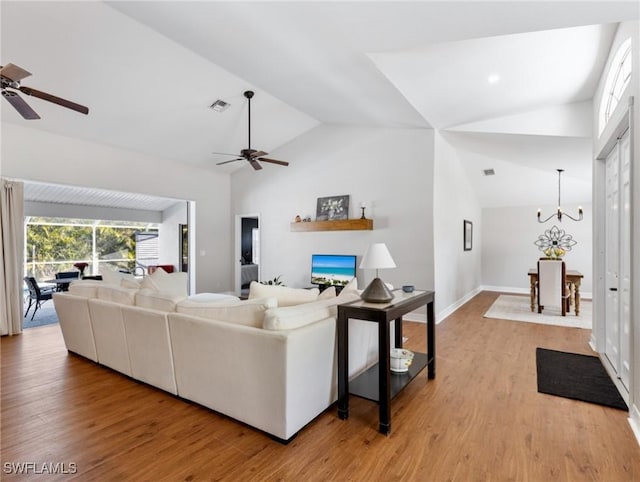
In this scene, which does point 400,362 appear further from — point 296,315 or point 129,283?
point 129,283

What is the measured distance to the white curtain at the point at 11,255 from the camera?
4.68 m

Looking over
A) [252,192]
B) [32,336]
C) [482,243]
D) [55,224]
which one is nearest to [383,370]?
[32,336]

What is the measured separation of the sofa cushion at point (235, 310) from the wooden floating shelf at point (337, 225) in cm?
366

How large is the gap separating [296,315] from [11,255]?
16.0 feet

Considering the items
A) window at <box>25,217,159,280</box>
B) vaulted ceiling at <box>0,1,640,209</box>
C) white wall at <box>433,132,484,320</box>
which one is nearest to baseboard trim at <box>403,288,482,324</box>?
white wall at <box>433,132,484,320</box>

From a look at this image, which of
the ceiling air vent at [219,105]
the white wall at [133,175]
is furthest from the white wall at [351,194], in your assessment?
the ceiling air vent at [219,105]

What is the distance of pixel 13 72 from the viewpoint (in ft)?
Result: 8.13

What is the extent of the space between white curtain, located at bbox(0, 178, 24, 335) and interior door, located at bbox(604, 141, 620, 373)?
7.11m

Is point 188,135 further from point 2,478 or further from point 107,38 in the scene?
point 2,478

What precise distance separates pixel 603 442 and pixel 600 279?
6.84 ft

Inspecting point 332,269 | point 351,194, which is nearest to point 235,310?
point 332,269

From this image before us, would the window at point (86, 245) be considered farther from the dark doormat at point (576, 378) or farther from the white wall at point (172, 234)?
the dark doormat at point (576, 378)

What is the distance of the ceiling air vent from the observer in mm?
5239

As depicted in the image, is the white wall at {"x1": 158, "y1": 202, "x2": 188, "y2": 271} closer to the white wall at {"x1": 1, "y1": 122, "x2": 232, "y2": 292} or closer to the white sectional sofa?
the white wall at {"x1": 1, "y1": 122, "x2": 232, "y2": 292}
